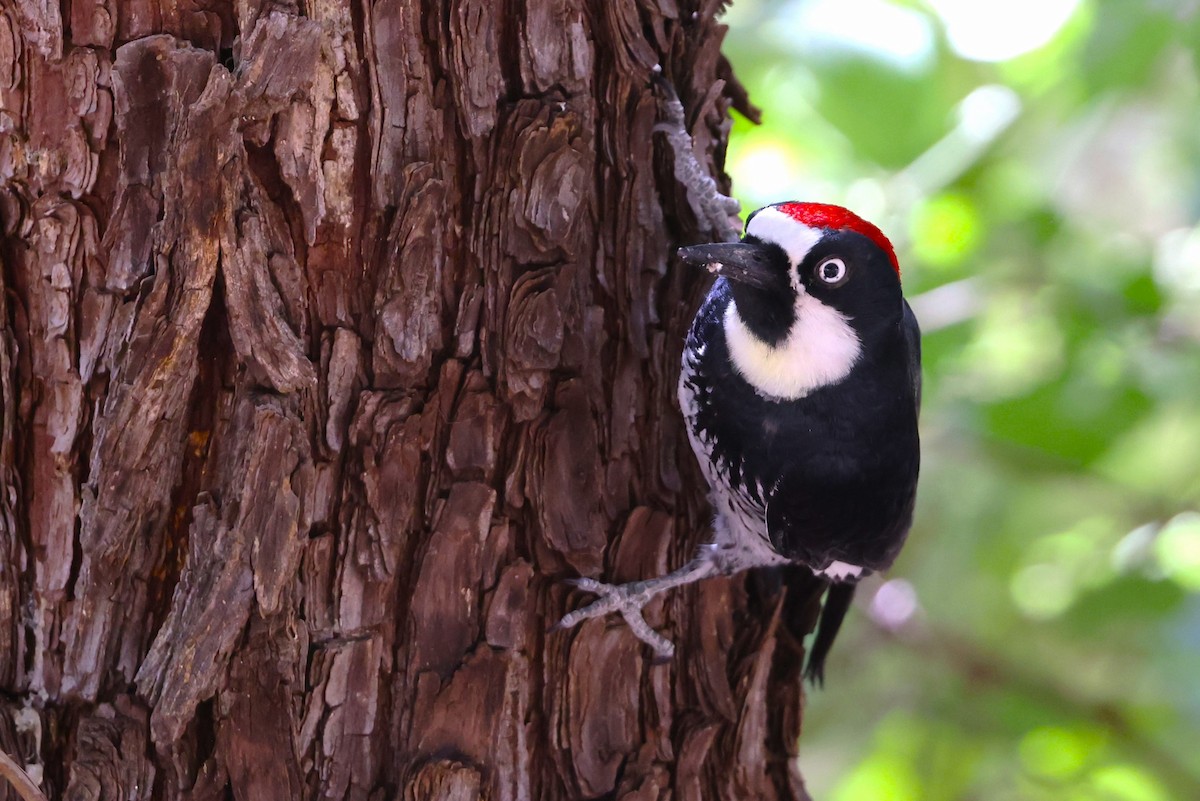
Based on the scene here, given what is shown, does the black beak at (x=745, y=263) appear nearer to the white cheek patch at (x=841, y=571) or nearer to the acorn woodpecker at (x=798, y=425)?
the acorn woodpecker at (x=798, y=425)

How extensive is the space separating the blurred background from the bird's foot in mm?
1039

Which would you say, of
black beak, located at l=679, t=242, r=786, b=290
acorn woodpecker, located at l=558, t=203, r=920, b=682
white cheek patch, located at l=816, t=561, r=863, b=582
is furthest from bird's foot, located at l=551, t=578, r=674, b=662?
black beak, located at l=679, t=242, r=786, b=290

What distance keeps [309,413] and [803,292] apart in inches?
30.2

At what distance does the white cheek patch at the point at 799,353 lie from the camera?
1.58 metres

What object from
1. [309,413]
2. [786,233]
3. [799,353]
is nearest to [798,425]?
[799,353]

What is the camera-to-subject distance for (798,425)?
1647 mm

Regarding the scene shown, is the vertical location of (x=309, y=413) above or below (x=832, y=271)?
below

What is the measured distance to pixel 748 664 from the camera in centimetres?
163

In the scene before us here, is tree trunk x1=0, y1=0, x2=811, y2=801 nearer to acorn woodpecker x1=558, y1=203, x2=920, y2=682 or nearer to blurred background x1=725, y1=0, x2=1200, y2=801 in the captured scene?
acorn woodpecker x1=558, y1=203, x2=920, y2=682

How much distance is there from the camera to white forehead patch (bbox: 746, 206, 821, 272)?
4.78 feet

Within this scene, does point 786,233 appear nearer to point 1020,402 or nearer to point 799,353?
point 799,353

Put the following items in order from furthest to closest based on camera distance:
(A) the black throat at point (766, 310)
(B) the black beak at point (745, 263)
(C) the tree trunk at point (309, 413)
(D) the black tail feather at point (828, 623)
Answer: (D) the black tail feather at point (828, 623) < (A) the black throat at point (766, 310) < (B) the black beak at point (745, 263) < (C) the tree trunk at point (309, 413)

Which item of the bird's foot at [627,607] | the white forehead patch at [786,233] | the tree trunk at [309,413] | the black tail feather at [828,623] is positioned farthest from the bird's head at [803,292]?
the black tail feather at [828,623]

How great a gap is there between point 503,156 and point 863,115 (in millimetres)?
1031
